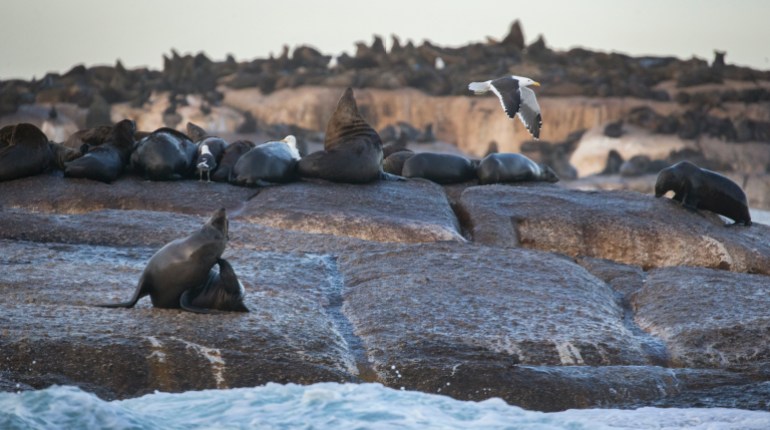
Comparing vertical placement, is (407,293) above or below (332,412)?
above

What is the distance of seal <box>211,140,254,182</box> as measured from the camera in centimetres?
1113

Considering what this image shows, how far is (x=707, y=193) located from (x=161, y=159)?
16.4ft

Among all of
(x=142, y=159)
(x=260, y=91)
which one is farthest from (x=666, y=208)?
(x=260, y=91)

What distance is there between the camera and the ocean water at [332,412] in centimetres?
512

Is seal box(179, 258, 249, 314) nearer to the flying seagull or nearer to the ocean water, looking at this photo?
the ocean water

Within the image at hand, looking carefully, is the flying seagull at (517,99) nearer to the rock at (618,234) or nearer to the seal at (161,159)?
the rock at (618,234)

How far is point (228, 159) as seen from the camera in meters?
11.5

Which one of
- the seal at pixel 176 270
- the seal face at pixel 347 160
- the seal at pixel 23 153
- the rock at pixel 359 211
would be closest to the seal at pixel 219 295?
the seal at pixel 176 270

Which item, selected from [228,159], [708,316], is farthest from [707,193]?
[228,159]

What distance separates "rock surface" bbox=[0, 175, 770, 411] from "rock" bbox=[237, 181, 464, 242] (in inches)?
1.0

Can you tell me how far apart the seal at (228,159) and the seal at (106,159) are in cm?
88

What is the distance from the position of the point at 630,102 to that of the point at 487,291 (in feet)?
108

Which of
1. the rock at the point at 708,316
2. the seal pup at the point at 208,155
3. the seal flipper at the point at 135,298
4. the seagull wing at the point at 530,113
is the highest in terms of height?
the seagull wing at the point at 530,113

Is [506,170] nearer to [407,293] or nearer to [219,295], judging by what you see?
[407,293]
